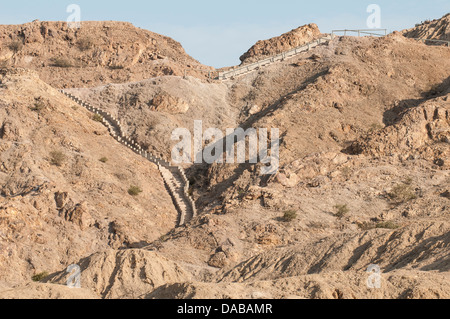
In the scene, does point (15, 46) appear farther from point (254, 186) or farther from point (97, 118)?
point (254, 186)

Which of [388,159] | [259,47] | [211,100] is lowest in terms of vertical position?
[388,159]

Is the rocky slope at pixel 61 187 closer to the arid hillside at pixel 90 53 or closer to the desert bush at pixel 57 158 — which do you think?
the desert bush at pixel 57 158

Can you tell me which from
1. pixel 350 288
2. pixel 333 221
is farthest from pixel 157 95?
pixel 350 288

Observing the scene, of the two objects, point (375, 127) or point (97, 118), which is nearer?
point (375, 127)

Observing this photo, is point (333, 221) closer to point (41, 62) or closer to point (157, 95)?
point (157, 95)

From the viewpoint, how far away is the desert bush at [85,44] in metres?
70.1

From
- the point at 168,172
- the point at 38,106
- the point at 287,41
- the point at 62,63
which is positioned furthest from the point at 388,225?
the point at 62,63

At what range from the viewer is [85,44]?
230 ft

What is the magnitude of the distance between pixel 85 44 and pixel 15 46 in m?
5.10

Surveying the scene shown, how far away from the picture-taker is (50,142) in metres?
48.4

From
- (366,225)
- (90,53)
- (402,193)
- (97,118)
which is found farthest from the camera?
(90,53)

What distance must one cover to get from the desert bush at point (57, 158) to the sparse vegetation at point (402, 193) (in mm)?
15808

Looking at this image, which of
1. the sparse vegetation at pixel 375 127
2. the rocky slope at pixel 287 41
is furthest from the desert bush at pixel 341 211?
the rocky slope at pixel 287 41
